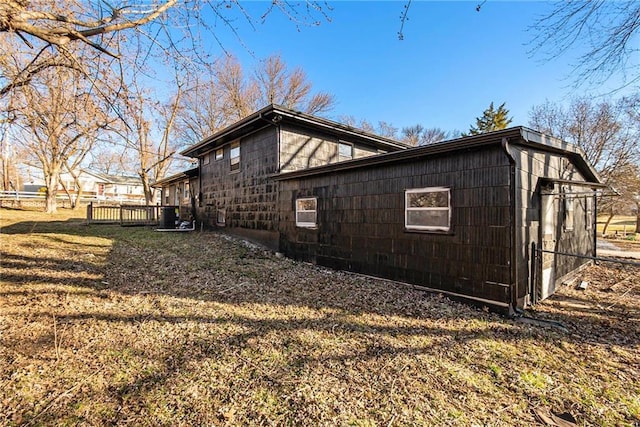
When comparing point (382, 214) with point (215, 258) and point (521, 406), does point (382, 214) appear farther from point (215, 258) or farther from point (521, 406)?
point (215, 258)

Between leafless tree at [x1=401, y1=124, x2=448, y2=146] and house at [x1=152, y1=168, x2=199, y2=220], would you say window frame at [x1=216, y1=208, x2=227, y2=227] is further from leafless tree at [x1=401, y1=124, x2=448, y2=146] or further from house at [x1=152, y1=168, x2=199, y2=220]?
leafless tree at [x1=401, y1=124, x2=448, y2=146]

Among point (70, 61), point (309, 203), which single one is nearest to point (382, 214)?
point (309, 203)

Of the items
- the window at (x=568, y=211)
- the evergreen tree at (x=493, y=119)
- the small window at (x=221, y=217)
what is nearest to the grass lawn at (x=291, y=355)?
the window at (x=568, y=211)

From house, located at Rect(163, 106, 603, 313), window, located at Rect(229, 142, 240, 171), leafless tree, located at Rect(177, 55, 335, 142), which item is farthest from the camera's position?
leafless tree, located at Rect(177, 55, 335, 142)

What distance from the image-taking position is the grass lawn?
2410 millimetres

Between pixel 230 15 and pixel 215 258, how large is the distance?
610 cm

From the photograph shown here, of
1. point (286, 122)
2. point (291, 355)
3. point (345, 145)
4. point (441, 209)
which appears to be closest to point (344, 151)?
point (345, 145)

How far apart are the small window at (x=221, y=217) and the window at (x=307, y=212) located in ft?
17.9

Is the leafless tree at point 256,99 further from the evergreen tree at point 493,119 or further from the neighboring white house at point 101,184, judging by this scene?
the neighboring white house at point 101,184

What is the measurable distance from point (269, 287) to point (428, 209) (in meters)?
3.54

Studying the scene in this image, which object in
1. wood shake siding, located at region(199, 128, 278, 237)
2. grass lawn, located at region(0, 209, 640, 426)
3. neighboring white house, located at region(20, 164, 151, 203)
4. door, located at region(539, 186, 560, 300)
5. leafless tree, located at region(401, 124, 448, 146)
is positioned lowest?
A: grass lawn, located at region(0, 209, 640, 426)

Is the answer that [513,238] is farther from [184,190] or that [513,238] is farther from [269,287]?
[184,190]

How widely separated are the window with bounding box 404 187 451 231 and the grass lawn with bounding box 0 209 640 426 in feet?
4.42

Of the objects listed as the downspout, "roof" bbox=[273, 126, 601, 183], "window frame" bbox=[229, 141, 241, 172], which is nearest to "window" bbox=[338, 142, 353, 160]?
"roof" bbox=[273, 126, 601, 183]
